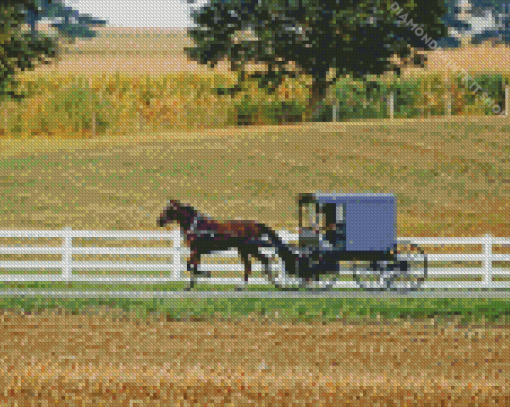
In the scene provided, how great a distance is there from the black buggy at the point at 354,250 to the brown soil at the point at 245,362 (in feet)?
4.99

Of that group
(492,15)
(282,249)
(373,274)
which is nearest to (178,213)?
(282,249)

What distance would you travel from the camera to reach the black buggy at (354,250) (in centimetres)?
1500

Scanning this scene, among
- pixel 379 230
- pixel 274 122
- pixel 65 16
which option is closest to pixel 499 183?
pixel 274 122

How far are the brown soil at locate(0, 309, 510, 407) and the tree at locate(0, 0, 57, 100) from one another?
533 inches

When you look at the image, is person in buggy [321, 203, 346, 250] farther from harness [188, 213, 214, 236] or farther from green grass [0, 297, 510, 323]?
harness [188, 213, 214, 236]

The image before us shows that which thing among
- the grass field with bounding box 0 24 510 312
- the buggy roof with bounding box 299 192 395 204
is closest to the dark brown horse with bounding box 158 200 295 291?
the buggy roof with bounding box 299 192 395 204

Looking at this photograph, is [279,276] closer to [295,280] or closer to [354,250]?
[295,280]

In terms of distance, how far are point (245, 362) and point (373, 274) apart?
17.7 ft

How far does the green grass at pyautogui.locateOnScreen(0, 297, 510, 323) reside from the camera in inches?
557

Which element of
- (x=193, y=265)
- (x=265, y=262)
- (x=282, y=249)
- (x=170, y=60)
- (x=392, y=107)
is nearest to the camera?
(x=282, y=249)

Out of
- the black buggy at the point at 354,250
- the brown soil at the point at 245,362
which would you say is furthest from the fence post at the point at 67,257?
the black buggy at the point at 354,250

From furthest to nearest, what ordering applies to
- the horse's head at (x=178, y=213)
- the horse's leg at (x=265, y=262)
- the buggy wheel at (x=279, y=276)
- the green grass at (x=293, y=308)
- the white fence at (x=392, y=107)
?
the white fence at (x=392, y=107), the buggy wheel at (x=279, y=276), the horse's leg at (x=265, y=262), the horse's head at (x=178, y=213), the green grass at (x=293, y=308)

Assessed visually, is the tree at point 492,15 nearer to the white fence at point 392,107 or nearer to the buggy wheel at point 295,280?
the white fence at point 392,107

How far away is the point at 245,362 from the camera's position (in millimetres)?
10727
